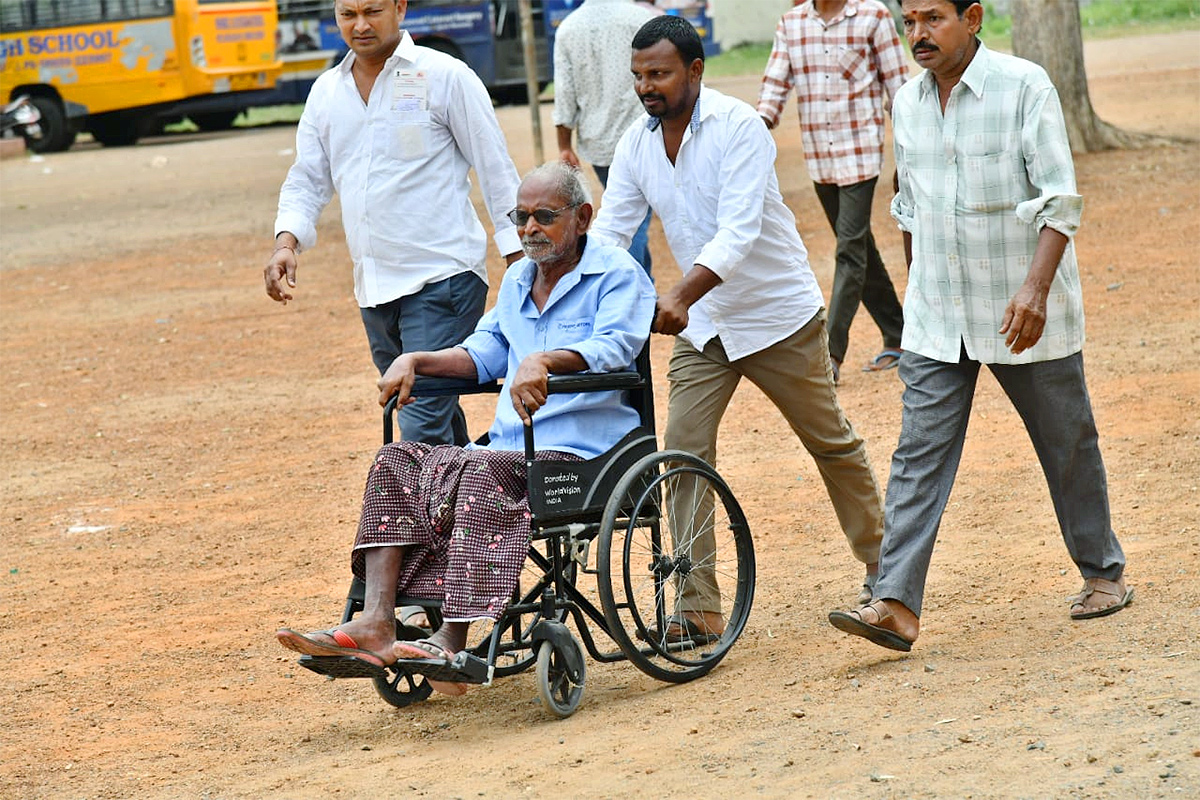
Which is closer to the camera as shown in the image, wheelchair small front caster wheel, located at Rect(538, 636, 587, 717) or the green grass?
wheelchair small front caster wheel, located at Rect(538, 636, 587, 717)

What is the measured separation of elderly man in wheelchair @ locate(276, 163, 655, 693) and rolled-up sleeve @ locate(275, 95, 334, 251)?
0.97m

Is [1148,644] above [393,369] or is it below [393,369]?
below

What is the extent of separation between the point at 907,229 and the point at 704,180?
585mm

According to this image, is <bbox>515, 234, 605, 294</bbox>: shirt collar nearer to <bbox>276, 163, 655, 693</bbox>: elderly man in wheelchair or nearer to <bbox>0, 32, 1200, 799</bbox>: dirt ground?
<bbox>276, 163, 655, 693</bbox>: elderly man in wheelchair

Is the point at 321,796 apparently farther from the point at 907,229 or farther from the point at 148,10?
the point at 148,10

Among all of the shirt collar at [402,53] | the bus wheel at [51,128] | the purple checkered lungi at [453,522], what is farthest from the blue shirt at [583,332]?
the bus wheel at [51,128]

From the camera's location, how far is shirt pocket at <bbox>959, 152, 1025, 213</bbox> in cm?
433

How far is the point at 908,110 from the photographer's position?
4.51m

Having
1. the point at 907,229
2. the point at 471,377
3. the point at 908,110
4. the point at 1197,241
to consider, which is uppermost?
the point at 908,110

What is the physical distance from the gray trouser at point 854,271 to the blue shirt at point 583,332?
3576mm

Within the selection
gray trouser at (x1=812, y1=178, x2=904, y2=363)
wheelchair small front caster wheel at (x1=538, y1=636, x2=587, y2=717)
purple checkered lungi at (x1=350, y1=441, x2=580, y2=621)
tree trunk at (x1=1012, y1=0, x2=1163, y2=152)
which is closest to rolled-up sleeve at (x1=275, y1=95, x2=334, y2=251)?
purple checkered lungi at (x1=350, y1=441, x2=580, y2=621)

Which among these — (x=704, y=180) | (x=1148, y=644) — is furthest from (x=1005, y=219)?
(x=1148, y=644)

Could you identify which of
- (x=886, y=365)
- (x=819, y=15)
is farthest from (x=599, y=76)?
(x=886, y=365)

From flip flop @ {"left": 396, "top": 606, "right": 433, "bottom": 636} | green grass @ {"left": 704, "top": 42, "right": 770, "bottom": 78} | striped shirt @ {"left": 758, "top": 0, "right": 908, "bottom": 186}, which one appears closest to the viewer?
flip flop @ {"left": 396, "top": 606, "right": 433, "bottom": 636}
